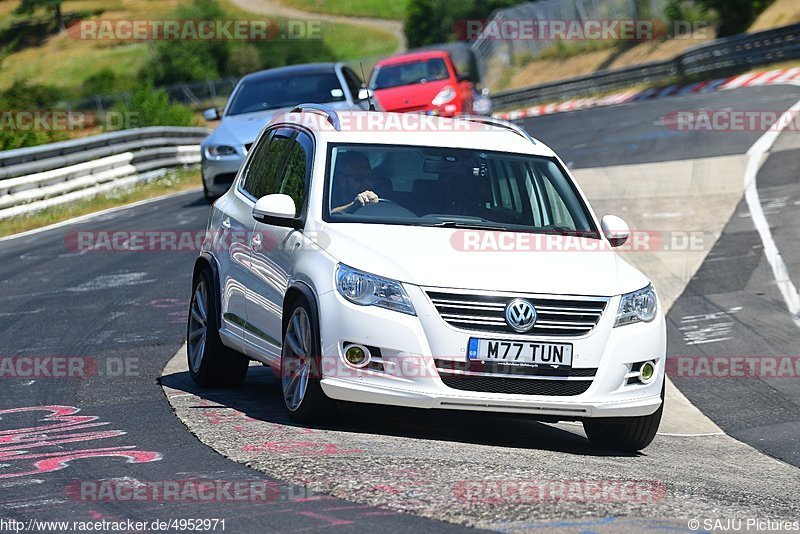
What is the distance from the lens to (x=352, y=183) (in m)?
8.39

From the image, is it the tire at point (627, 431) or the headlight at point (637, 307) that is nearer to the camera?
the headlight at point (637, 307)

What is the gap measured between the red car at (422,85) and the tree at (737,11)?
72.9 ft

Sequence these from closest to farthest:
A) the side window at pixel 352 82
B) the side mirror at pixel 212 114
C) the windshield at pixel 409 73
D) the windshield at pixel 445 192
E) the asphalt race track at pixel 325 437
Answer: the asphalt race track at pixel 325 437 → the windshield at pixel 445 192 → the side mirror at pixel 212 114 → the side window at pixel 352 82 → the windshield at pixel 409 73

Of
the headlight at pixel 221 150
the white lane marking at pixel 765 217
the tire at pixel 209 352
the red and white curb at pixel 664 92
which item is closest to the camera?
the tire at pixel 209 352

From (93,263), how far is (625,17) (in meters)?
40.0

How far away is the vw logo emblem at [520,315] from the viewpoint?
735 centimetres

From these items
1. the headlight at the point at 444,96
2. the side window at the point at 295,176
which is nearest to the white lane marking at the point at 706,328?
the side window at the point at 295,176

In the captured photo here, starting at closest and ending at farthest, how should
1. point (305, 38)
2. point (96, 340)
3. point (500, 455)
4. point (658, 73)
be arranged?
point (500, 455)
point (96, 340)
point (658, 73)
point (305, 38)

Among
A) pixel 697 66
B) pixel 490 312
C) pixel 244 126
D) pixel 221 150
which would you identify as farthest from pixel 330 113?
pixel 697 66

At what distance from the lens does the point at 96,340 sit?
11406mm

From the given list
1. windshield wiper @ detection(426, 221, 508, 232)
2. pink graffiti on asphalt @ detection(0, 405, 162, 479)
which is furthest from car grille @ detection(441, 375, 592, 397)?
pink graffiti on asphalt @ detection(0, 405, 162, 479)

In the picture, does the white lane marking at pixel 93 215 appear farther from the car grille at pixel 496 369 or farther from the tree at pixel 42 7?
the tree at pixel 42 7

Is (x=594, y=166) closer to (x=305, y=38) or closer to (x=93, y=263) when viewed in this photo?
(x=93, y=263)

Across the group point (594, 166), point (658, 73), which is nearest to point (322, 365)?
point (594, 166)
